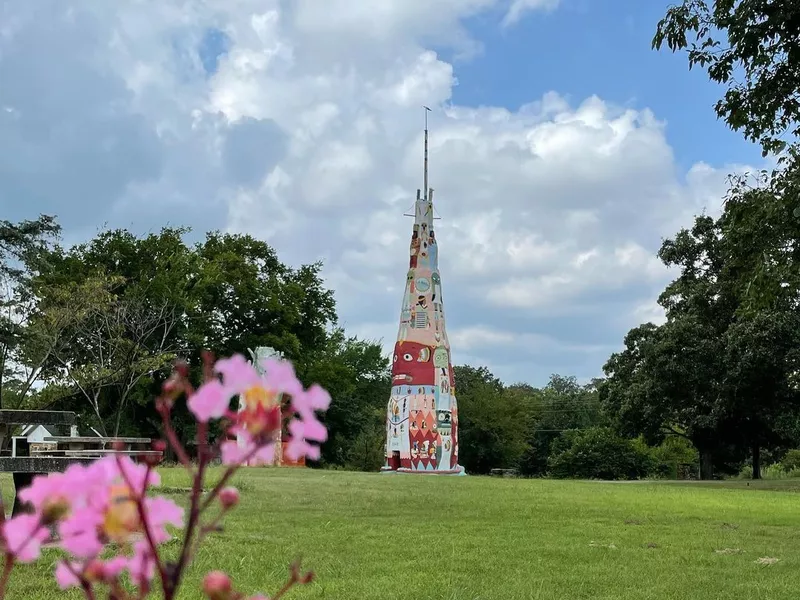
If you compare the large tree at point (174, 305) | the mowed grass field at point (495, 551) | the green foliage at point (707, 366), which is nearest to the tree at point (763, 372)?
the green foliage at point (707, 366)

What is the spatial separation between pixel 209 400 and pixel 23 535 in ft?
0.60

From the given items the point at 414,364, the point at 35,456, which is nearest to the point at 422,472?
the point at 414,364

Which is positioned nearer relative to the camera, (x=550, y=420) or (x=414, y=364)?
(x=414, y=364)

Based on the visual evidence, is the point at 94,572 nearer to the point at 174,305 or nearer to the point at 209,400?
the point at 209,400

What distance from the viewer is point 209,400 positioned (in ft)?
1.86

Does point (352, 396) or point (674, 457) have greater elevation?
point (352, 396)

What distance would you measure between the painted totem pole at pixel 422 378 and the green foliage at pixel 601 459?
6146 mm

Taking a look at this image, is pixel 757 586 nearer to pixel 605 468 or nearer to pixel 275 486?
pixel 275 486

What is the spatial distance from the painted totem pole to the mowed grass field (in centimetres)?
1473

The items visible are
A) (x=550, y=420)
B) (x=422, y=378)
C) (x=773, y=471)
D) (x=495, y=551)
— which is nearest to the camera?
(x=495, y=551)

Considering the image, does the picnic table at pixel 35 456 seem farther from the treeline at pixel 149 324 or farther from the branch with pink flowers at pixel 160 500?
the treeline at pixel 149 324

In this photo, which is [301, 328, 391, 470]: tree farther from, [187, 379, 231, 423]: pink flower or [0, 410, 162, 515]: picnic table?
[187, 379, 231, 423]: pink flower

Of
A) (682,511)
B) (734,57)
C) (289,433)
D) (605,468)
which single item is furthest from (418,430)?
(289,433)

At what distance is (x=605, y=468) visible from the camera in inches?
1108
